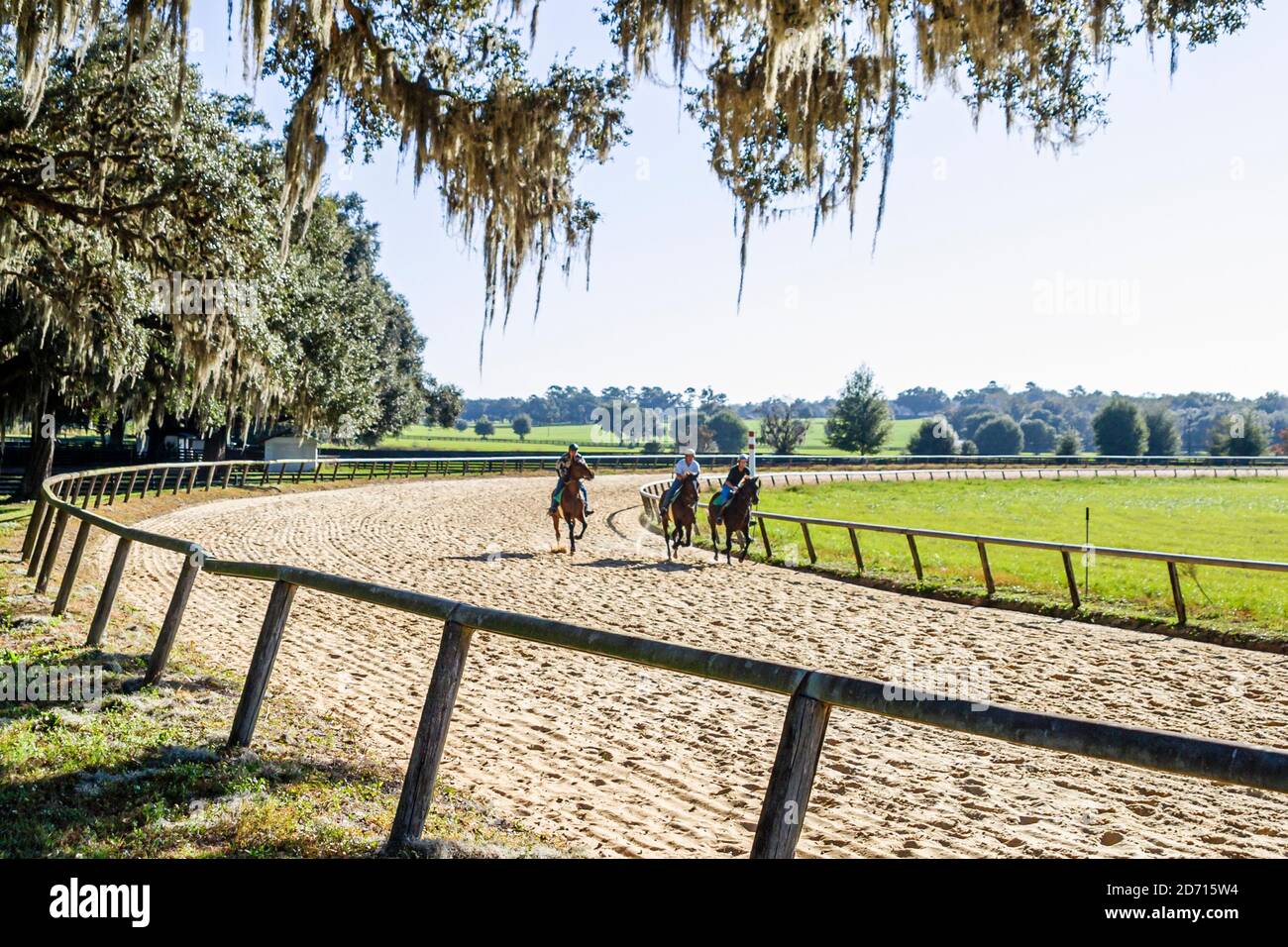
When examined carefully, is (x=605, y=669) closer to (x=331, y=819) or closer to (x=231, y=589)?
(x=331, y=819)

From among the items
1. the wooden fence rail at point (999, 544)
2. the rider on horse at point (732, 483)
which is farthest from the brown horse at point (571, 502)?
the wooden fence rail at point (999, 544)

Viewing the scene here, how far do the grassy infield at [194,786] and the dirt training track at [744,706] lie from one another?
51cm

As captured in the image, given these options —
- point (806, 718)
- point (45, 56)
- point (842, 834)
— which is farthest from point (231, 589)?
point (806, 718)

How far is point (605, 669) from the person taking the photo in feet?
32.2

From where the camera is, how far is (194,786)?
197 inches

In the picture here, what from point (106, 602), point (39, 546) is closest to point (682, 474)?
point (39, 546)

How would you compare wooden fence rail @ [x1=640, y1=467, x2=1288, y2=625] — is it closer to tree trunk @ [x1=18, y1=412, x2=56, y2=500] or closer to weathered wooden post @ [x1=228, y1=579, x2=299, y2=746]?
weathered wooden post @ [x1=228, y1=579, x2=299, y2=746]

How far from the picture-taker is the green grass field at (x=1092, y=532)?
48.6 ft

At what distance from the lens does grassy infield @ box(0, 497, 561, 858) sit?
4289 mm

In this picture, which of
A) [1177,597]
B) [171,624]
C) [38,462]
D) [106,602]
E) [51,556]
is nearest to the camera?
[171,624]

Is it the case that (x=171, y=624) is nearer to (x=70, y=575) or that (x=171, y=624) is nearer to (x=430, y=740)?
(x=70, y=575)

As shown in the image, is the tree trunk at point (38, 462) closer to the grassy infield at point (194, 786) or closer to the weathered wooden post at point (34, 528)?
the weathered wooden post at point (34, 528)

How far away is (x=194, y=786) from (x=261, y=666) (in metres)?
0.89

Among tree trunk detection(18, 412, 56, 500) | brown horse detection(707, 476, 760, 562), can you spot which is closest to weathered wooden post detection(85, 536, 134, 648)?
brown horse detection(707, 476, 760, 562)
